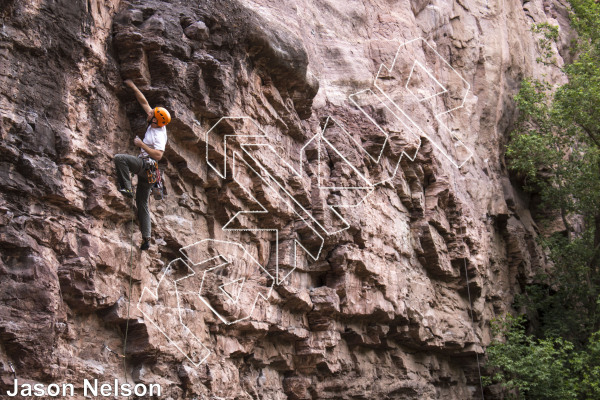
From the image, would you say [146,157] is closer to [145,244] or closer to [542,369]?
[145,244]

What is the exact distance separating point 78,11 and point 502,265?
14880mm

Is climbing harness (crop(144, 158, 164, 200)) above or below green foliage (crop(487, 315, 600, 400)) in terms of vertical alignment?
above

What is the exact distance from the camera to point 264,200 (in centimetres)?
1315

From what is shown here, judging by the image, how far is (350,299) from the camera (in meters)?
14.6

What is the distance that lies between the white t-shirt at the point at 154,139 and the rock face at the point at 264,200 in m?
0.57

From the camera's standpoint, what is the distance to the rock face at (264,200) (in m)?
9.29

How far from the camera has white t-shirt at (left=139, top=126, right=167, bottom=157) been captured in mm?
10281

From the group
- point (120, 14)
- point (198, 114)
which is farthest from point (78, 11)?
point (198, 114)

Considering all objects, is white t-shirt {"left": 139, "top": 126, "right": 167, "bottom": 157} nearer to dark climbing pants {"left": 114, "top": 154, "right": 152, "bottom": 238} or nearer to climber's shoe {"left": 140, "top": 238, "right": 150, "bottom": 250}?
dark climbing pants {"left": 114, "top": 154, "right": 152, "bottom": 238}

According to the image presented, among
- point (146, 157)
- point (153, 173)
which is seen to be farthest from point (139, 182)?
point (146, 157)

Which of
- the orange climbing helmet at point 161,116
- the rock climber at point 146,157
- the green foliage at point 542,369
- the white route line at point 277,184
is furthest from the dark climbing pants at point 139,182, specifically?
the green foliage at point 542,369

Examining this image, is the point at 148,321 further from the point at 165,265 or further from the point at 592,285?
the point at 592,285

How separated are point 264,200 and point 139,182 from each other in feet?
10.7

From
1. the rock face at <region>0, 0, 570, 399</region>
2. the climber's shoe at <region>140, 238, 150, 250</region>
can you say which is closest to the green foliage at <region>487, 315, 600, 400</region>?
the rock face at <region>0, 0, 570, 399</region>
